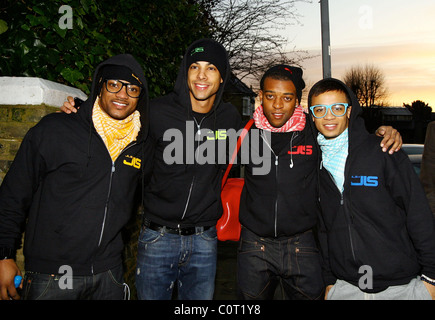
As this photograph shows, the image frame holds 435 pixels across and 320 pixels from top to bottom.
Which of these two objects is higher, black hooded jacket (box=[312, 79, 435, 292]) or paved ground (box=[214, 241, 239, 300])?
black hooded jacket (box=[312, 79, 435, 292])

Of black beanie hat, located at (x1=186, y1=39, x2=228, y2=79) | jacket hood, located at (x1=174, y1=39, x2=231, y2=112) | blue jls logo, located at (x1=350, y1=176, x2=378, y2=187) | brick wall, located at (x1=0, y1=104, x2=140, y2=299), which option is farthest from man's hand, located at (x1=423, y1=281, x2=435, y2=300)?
brick wall, located at (x1=0, y1=104, x2=140, y2=299)

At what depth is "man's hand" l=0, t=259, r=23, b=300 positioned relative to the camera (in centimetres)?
221

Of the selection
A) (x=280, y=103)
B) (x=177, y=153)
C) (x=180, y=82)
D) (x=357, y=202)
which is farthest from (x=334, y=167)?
(x=180, y=82)

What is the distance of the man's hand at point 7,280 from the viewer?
2.21m

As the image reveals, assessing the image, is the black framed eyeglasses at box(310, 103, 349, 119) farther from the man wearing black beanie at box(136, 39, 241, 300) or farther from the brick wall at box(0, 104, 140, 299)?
the brick wall at box(0, 104, 140, 299)

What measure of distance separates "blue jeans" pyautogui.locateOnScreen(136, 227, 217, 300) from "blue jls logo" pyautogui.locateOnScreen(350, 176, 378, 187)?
1312mm

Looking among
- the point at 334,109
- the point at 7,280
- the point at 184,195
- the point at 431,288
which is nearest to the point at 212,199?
the point at 184,195

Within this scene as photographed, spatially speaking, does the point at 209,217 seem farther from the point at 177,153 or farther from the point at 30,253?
the point at 30,253

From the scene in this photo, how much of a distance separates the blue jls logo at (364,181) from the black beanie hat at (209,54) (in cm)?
156

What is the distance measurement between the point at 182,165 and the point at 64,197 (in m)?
0.97

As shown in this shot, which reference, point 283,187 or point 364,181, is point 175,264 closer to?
point 283,187

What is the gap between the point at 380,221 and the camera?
2451 mm

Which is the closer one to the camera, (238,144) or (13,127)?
(13,127)

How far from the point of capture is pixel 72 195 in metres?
2.39
